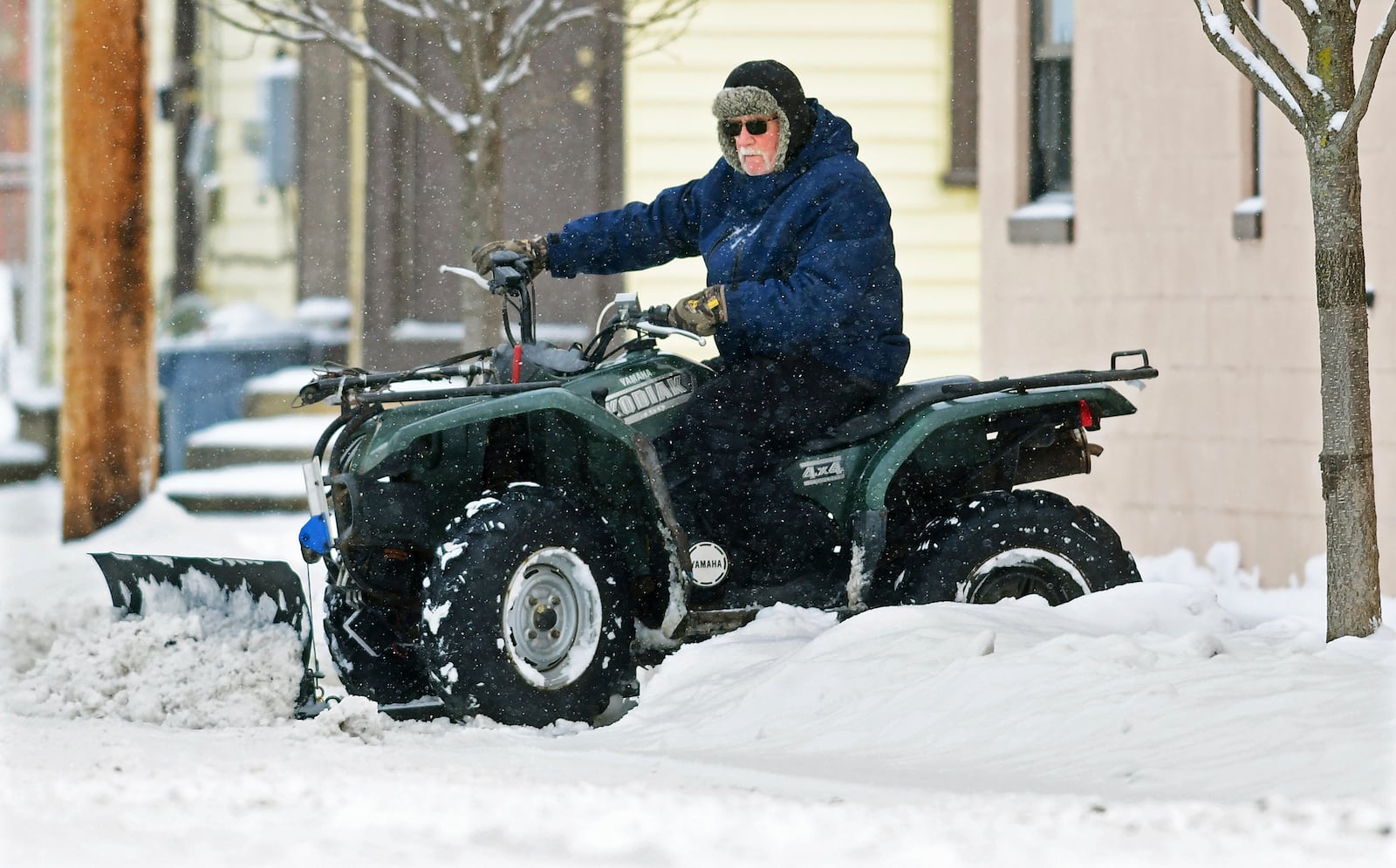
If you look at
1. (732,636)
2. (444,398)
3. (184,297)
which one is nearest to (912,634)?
(732,636)

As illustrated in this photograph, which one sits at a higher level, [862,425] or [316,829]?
[862,425]

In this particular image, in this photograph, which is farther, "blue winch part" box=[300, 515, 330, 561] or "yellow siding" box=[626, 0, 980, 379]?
"yellow siding" box=[626, 0, 980, 379]

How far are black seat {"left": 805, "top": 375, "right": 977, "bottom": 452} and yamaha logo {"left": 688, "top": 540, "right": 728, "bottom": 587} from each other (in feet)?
1.61

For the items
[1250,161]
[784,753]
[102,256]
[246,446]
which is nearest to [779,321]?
[784,753]

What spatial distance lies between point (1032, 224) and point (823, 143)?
391 centimetres

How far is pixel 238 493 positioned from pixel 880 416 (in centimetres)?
673

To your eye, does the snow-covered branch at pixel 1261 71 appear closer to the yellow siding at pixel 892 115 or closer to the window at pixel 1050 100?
the window at pixel 1050 100

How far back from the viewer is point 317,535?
20.0 feet

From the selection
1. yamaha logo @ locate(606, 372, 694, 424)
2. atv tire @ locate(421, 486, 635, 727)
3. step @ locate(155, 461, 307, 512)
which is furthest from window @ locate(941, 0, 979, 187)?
atv tire @ locate(421, 486, 635, 727)

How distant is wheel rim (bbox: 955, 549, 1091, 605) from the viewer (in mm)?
6910

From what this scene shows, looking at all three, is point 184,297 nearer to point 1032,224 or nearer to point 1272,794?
point 1032,224

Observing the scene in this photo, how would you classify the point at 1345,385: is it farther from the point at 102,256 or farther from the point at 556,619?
the point at 102,256

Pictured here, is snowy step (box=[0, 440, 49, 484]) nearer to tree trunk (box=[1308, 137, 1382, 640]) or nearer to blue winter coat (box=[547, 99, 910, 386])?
Answer: blue winter coat (box=[547, 99, 910, 386])

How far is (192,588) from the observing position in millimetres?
6691
